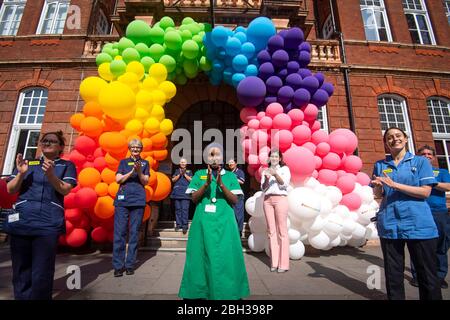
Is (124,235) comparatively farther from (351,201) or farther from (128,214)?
(351,201)

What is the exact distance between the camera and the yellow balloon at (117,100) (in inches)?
174

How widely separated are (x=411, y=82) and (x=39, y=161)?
37.2 ft

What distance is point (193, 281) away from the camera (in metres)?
2.30

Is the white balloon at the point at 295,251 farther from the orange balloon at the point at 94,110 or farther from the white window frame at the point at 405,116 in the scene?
the white window frame at the point at 405,116

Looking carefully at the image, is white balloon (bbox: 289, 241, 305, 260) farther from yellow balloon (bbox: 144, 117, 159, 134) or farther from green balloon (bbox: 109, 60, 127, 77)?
green balloon (bbox: 109, 60, 127, 77)

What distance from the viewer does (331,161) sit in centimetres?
505

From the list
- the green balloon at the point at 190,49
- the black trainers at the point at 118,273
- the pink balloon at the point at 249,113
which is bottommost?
the black trainers at the point at 118,273

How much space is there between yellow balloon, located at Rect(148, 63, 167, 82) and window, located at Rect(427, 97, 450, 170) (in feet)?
31.6

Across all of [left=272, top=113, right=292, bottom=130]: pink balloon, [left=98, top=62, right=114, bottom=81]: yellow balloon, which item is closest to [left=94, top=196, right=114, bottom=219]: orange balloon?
[left=98, top=62, right=114, bottom=81]: yellow balloon

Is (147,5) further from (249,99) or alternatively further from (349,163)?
(349,163)

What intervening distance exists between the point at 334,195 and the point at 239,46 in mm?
3805

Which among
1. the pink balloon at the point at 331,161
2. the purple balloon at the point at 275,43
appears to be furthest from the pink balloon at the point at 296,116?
the purple balloon at the point at 275,43

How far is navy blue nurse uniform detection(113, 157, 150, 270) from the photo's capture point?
3641 mm
